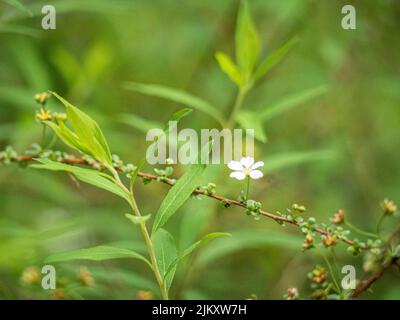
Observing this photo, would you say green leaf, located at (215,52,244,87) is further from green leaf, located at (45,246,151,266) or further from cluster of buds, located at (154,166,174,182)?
green leaf, located at (45,246,151,266)

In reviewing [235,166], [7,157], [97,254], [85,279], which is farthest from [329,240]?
[7,157]

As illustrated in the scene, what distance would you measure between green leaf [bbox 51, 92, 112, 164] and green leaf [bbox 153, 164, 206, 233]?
0.54 ft

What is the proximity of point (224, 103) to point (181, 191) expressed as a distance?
69.4 inches

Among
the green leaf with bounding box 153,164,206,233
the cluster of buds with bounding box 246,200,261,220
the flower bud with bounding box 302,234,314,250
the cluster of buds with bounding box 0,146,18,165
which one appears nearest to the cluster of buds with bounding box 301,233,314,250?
the flower bud with bounding box 302,234,314,250

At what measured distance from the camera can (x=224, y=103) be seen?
302cm

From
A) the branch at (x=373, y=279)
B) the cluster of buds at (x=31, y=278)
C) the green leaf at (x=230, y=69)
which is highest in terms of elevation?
the green leaf at (x=230, y=69)

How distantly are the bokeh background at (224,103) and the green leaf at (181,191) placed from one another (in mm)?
1064

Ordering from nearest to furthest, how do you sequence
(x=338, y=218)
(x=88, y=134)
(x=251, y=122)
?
(x=88, y=134) < (x=338, y=218) < (x=251, y=122)

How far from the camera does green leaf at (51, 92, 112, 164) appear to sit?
1247 millimetres

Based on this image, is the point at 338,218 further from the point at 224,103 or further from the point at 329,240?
the point at 224,103

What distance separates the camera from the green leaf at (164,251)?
1.40 metres

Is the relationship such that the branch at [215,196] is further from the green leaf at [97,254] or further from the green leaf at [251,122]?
the green leaf at [251,122]

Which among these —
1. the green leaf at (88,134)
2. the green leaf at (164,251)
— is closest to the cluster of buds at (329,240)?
the green leaf at (164,251)
